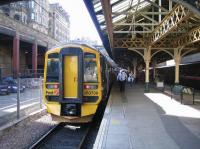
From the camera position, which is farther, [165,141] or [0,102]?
[0,102]

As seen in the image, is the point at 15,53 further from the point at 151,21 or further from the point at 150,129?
the point at 150,129

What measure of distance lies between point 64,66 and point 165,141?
16.8ft

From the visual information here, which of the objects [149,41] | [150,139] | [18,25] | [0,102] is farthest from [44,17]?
[150,139]

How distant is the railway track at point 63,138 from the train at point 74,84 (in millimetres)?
494

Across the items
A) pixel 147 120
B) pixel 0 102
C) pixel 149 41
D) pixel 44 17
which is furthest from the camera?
pixel 44 17

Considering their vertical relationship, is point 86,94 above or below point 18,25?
below

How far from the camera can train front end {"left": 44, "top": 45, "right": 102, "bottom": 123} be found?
37.7 feet

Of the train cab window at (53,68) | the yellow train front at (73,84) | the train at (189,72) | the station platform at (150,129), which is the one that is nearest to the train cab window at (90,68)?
the yellow train front at (73,84)

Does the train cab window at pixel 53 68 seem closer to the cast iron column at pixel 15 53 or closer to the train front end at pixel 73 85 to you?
the train front end at pixel 73 85

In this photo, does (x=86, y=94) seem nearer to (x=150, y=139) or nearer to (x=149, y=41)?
(x=150, y=139)

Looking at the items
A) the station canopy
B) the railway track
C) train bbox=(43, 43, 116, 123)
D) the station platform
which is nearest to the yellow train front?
train bbox=(43, 43, 116, 123)

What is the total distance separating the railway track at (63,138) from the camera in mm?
9734

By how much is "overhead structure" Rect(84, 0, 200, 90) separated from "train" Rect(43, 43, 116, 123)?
1.56 m

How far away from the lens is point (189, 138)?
8203 millimetres
